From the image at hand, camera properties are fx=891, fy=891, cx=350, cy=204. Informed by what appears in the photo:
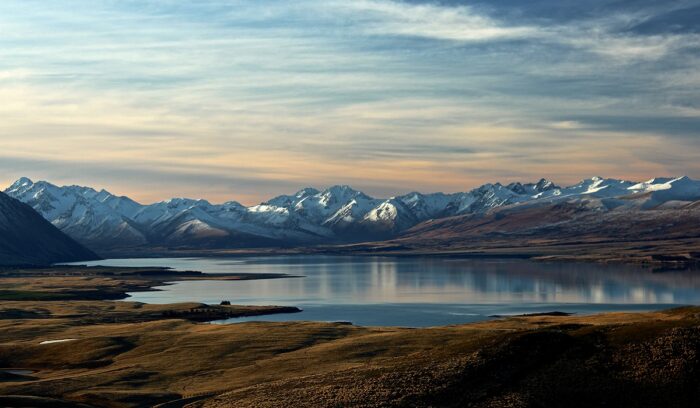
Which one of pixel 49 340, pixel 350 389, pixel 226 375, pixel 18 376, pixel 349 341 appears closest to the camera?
pixel 350 389

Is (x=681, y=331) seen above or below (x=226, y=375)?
above

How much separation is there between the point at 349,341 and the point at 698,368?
44422 mm

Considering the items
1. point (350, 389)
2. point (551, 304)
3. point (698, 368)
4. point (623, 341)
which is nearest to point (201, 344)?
point (350, 389)

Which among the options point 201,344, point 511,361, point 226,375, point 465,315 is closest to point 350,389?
point 511,361

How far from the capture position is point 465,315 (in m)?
169

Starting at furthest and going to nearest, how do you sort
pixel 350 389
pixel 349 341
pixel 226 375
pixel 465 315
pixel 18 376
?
pixel 465 315 < pixel 349 341 < pixel 18 376 < pixel 226 375 < pixel 350 389

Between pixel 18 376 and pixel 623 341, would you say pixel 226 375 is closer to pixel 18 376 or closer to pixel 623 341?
pixel 18 376

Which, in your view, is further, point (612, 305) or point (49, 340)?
point (612, 305)

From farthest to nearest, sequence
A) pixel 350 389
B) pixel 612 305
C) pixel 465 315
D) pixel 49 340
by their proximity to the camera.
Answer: pixel 612 305
pixel 465 315
pixel 49 340
pixel 350 389

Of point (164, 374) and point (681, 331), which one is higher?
point (681, 331)

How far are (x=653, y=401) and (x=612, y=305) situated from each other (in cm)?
13325

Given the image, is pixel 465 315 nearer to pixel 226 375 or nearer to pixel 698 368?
pixel 226 375

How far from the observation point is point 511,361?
70.2 m

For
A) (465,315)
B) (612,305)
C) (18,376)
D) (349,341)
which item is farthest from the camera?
(612,305)
